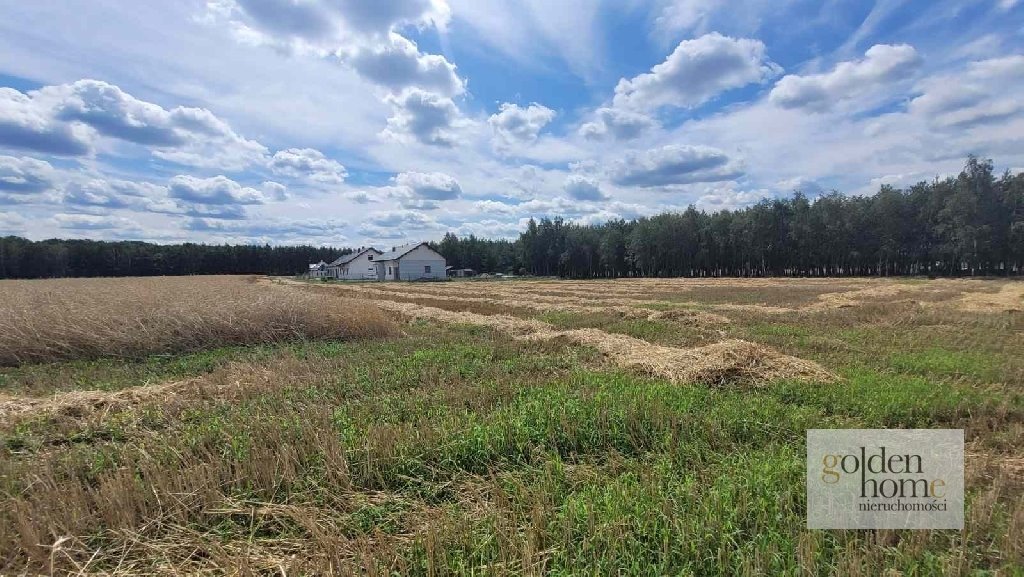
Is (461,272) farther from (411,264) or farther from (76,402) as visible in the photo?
(76,402)

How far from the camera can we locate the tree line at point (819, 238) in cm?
5394

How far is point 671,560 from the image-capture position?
3193 mm

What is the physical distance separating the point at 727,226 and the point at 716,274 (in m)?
9.56

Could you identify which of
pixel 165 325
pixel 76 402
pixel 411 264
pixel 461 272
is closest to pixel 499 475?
pixel 76 402

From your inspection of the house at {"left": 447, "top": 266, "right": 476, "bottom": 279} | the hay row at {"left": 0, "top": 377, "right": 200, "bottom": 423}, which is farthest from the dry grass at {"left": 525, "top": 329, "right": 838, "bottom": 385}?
the house at {"left": 447, "top": 266, "right": 476, "bottom": 279}

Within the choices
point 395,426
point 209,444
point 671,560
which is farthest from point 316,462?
point 671,560

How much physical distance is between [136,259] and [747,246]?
127 meters

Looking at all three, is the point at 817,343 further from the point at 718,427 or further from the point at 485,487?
the point at 485,487

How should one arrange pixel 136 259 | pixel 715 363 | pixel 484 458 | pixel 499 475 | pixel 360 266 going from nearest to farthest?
pixel 499 475, pixel 484 458, pixel 715 363, pixel 360 266, pixel 136 259

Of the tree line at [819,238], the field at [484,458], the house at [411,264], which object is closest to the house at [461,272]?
the tree line at [819,238]

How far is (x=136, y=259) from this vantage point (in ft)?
320

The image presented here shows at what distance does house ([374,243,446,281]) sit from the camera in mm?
77188

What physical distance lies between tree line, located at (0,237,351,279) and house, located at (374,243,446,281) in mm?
55410

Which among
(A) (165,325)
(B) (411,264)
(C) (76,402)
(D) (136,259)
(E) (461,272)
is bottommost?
(C) (76,402)
